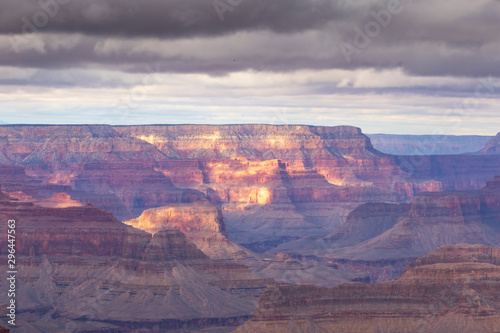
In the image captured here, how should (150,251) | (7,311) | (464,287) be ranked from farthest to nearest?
(150,251)
(7,311)
(464,287)

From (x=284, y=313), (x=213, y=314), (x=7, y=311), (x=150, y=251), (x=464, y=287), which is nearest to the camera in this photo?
(x=284, y=313)

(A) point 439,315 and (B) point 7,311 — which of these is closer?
(A) point 439,315

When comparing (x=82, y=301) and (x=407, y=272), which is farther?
(x=82, y=301)

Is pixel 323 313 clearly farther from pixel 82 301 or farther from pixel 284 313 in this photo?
pixel 82 301

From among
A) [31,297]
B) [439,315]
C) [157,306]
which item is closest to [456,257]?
[439,315]

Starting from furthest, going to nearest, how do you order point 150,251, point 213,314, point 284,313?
point 150,251 < point 213,314 < point 284,313

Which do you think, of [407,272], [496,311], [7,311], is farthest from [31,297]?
[496,311]

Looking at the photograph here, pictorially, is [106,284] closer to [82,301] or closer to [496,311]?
[82,301]
